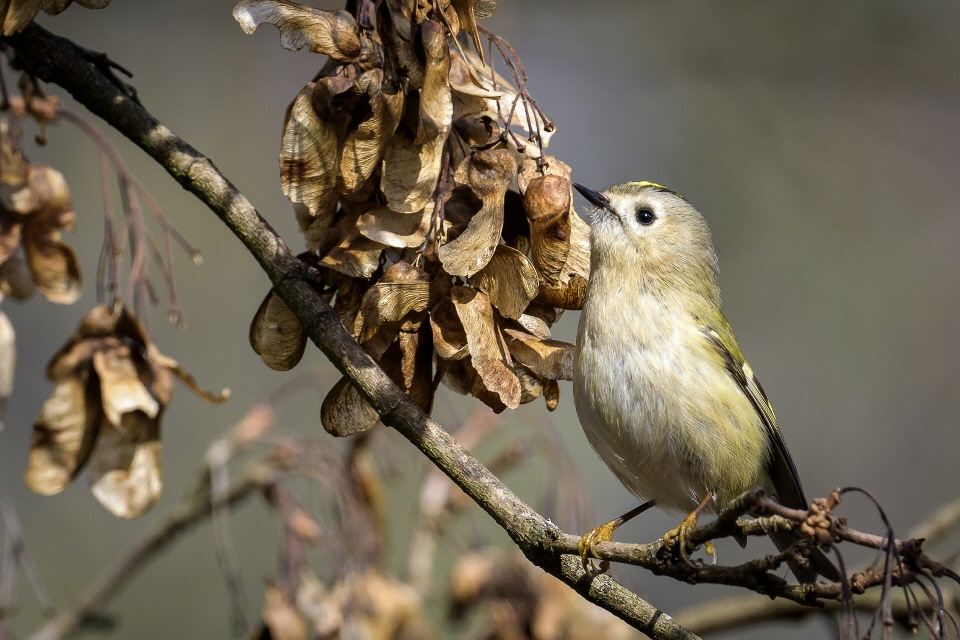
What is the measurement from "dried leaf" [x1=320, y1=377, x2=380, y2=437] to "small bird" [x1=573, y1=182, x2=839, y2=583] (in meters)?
0.60

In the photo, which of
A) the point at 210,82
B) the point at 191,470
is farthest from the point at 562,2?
the point at 191,470

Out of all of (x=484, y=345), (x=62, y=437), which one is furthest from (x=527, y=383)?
(x=62, y=437)

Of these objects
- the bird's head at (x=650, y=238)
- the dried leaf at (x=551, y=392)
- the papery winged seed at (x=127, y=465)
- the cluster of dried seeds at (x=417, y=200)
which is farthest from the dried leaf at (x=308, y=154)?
the bird's head at (x=650, y=238)

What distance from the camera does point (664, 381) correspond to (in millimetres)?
1977

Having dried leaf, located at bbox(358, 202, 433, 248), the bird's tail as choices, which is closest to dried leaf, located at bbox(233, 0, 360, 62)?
dried leaf, located at bbox(358, 202, 433, 248)

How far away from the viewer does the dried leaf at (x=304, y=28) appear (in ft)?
4.64

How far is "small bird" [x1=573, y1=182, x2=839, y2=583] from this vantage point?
1964 mm

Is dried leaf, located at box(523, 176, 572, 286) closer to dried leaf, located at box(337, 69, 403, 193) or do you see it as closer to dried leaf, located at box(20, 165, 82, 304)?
dried leaf, located at box(337, 69, 403, 193)

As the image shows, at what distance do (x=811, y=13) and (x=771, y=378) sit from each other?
95.7 inches

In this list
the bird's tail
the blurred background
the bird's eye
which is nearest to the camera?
the bird's tail

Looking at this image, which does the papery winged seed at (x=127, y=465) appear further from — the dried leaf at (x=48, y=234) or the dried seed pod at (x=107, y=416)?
the dried leaf at (x=48, y=234)

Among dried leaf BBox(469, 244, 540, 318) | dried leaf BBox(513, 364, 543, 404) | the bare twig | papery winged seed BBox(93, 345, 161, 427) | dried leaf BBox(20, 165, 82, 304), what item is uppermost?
dried leaf BBox(469, 244, 540, 318)

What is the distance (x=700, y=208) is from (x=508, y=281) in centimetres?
476

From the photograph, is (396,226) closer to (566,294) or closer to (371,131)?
(371,131)
